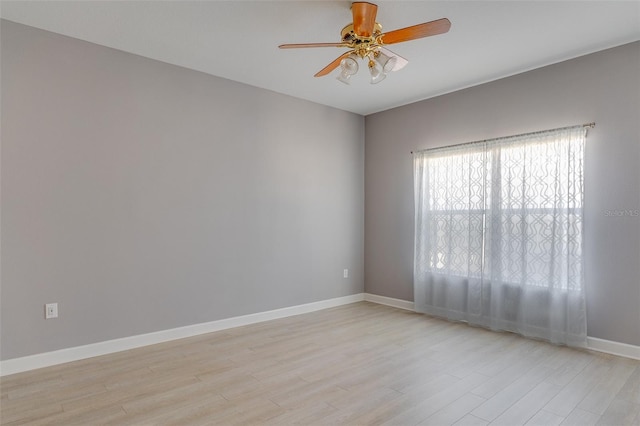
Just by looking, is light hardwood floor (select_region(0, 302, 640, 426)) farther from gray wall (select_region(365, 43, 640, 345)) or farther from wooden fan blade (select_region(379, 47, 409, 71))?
wooden fan blade (select_region(379, 47, 409, 71))

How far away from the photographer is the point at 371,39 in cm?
255

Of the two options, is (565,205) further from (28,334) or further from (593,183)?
(28,334)

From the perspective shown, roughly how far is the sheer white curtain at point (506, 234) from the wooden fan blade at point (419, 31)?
1.96m

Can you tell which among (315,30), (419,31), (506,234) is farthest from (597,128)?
(315,30)

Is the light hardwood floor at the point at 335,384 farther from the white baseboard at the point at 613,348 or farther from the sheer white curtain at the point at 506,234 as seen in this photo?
the sheer white curtain at the point at 506,234

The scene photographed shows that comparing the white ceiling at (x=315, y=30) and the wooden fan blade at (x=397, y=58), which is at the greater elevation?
the white ceiling at (x=315, y=30)

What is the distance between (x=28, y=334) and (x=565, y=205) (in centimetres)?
467

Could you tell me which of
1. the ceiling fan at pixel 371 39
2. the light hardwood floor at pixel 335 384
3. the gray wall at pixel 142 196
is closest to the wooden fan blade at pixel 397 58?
the ceiling fan at pixel 371 39

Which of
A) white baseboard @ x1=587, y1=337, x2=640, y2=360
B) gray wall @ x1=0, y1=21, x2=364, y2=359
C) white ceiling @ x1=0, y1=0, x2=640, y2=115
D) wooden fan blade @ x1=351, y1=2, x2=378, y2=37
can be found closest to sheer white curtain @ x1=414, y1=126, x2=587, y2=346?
white baseboard @ x1=587, y1=337, x2=640, y2=360

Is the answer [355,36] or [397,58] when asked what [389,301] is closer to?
[397,58]

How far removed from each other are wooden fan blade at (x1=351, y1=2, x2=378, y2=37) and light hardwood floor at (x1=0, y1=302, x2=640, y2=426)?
97.7 inches

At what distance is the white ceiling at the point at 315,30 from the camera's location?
8.54 feet

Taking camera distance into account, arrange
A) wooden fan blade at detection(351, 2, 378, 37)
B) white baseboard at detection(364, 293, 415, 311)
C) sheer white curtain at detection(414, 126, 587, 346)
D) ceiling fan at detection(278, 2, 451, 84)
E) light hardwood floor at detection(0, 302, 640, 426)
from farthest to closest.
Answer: white baseboard at detection(364, 293, 415, 311)
sheer white curtain at detection(414, 126, 587, 346)
wooden fan blade at detection(351, 2, 378, 37)
ceiling fan at detection(278, 2, 451, 84)
light hardwood floor at detection(0, 302, 640, 426)

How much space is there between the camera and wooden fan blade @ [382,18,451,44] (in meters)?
2.16
